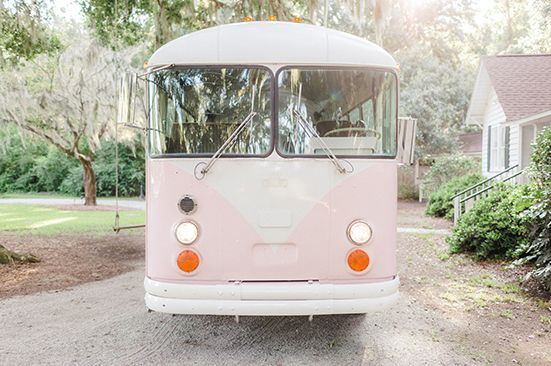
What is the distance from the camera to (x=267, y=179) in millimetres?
4180

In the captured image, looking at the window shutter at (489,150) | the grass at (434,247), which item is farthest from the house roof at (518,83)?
the grass at (434,247)

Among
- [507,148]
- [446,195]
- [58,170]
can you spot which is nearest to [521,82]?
[507,148]

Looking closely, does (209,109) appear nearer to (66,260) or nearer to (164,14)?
→ (66,260)

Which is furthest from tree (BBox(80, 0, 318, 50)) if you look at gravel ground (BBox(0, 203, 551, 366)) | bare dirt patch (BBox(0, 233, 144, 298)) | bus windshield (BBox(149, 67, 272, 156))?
bus windshield (BBox(149, 67, 272, 156))

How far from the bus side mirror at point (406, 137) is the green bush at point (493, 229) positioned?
426 centimetres

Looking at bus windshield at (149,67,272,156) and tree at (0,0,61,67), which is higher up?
tree at (0,0,61,67)

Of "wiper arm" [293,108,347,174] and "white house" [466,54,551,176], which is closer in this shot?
"wiper arm" [293,108,347,174]

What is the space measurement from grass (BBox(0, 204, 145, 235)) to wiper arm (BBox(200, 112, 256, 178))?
33.5 ft

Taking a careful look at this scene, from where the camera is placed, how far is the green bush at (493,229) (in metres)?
8.41

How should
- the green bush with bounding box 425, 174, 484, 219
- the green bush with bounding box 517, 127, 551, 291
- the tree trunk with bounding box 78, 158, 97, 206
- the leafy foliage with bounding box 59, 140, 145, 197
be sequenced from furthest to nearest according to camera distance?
the leafy foliage with bounding box 59, 140, 145, 197, the tree trunk with bounding box 78, 158, 97, 206, the green bush with bounding box 425, 174, 484, 219, the green bush with bounding box 517, 127, 551, 291

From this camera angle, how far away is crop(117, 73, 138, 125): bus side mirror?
4359 millimetres

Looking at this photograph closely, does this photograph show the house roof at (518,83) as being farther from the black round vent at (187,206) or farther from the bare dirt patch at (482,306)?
the black round vent at (187,206)

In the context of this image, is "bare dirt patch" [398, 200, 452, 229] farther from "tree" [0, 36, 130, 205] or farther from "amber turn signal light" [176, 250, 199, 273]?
"amber turn signal light" [176, 250, 199, 273]

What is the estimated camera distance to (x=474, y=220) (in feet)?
30.6
